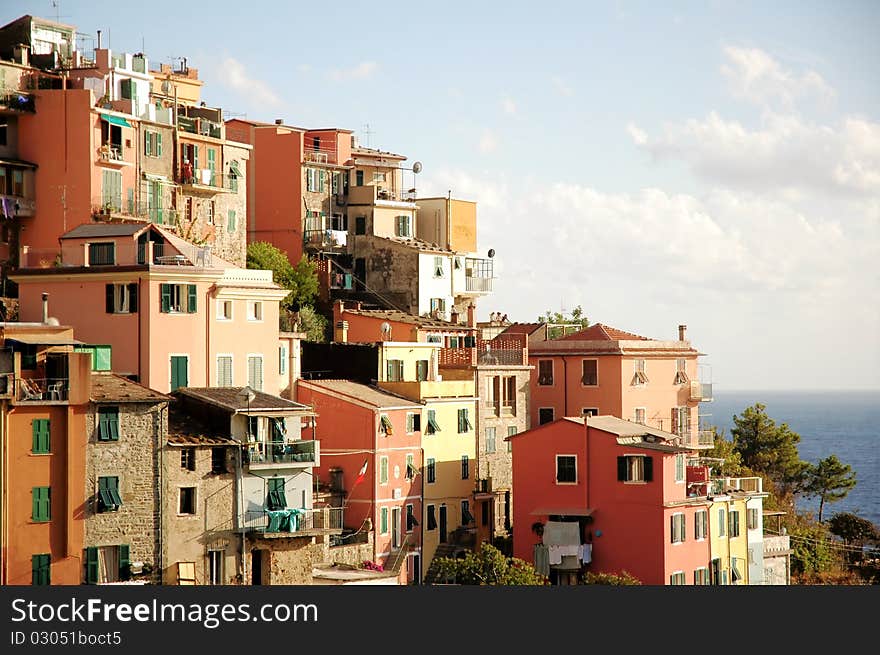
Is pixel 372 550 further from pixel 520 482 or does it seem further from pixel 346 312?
pixel 346 312

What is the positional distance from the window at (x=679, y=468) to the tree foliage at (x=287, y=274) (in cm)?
1821

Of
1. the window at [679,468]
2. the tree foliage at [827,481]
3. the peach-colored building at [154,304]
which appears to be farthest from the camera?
the tree foliage at [827,481]

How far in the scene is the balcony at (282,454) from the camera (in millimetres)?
60188

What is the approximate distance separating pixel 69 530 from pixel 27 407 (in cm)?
372

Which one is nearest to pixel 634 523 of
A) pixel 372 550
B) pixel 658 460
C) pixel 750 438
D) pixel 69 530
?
pixel 658 460

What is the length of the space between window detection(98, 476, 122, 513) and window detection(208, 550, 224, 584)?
3682mm

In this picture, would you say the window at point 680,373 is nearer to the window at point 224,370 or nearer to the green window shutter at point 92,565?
the window at point 224,370

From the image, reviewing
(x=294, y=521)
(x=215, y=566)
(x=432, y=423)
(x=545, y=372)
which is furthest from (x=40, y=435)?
(x=545, y=372)

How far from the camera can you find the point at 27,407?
55438 millimetres

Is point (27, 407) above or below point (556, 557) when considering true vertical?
above

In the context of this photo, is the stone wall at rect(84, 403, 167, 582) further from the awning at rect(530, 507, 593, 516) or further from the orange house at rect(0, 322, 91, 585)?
the awning at rect(530, 507, 593, 516)

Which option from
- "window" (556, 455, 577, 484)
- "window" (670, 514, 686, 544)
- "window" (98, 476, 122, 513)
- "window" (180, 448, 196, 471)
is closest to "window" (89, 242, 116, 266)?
"window" (180, 448, 196, 471)

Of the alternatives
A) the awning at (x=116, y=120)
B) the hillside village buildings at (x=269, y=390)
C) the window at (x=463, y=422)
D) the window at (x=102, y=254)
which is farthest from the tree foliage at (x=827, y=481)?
the window at (x=102, y=254)

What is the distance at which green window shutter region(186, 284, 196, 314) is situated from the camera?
63688mm
